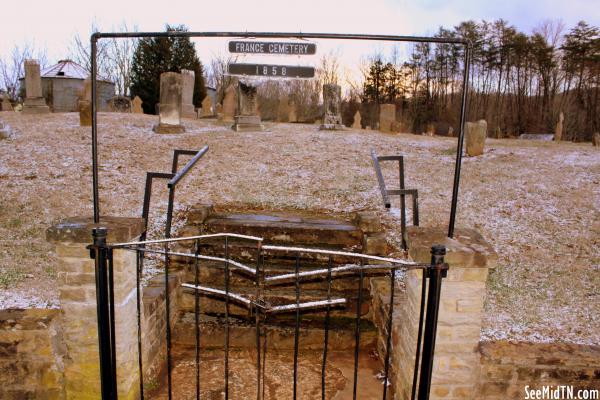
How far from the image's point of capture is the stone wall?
3.12 m

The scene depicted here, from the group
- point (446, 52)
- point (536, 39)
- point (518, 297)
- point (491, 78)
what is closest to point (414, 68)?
point (446, 52)

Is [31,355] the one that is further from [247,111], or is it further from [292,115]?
[292,115]

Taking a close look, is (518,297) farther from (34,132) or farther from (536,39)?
(536,39)

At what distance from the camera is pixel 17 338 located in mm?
3162

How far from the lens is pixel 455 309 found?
9.47ft

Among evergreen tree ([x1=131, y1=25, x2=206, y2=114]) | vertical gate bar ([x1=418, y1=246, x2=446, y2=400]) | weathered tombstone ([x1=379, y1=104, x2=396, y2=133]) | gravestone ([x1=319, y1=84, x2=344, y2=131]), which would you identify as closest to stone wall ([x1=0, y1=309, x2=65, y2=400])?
vertical gate bar ([x1=418, y1=246, x2=446, y2=400])

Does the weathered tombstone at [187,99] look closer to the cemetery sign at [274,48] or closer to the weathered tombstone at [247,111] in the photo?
the weathered tombstone at [247,111]

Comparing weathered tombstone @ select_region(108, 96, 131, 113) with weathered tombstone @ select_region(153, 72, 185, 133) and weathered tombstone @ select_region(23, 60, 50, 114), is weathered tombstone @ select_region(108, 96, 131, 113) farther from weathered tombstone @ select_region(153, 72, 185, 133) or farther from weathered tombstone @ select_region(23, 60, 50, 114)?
weathered tombstone @ select_region(153, 72, 185, 133)

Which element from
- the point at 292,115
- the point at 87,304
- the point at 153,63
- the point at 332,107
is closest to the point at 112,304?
the point at 87,304

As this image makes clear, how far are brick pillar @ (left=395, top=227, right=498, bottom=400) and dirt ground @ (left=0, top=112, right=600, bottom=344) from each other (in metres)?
1.07

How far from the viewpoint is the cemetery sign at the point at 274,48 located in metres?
3.00

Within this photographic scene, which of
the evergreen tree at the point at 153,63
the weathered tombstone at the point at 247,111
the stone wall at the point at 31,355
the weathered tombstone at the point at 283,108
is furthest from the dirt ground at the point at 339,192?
the weathered tombstone at the point at 283,108

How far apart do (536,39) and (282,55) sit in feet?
113

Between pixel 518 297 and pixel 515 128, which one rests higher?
pixel 515 128
